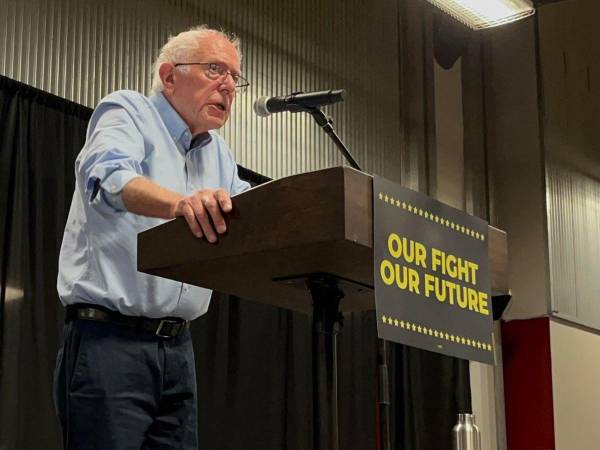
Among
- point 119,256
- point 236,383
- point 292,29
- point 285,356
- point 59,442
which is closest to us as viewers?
point 119,256

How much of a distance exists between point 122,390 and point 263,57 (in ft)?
10.4

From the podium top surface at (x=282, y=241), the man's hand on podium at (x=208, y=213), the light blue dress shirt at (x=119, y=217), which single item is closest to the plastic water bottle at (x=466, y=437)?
the light blue dress shirt at (x=119, y=217)

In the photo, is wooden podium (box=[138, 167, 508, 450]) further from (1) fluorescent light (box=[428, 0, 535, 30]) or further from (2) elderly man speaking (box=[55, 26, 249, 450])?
(1) fluorescent light (box=[428, 0, 535, 30])

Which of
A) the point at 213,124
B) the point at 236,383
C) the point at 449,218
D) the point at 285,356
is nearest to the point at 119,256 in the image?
the point at 213,124

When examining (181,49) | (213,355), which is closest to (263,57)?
(213,355)

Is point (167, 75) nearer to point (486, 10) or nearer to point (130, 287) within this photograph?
point (130, 287)

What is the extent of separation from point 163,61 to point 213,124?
0.60 feet

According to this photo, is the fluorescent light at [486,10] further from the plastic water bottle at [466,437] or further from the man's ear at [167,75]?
the man's ear at [167,75]

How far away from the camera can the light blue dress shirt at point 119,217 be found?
169cm

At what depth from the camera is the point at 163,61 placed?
202 cm

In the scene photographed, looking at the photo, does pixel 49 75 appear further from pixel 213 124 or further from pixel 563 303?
pixel 563 303

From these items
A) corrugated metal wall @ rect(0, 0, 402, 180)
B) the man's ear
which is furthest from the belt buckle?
corrugated metal wall @ rect(0, 0, 402, 180)

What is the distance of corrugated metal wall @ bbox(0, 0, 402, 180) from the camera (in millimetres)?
3648

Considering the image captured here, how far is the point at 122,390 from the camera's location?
169cm
